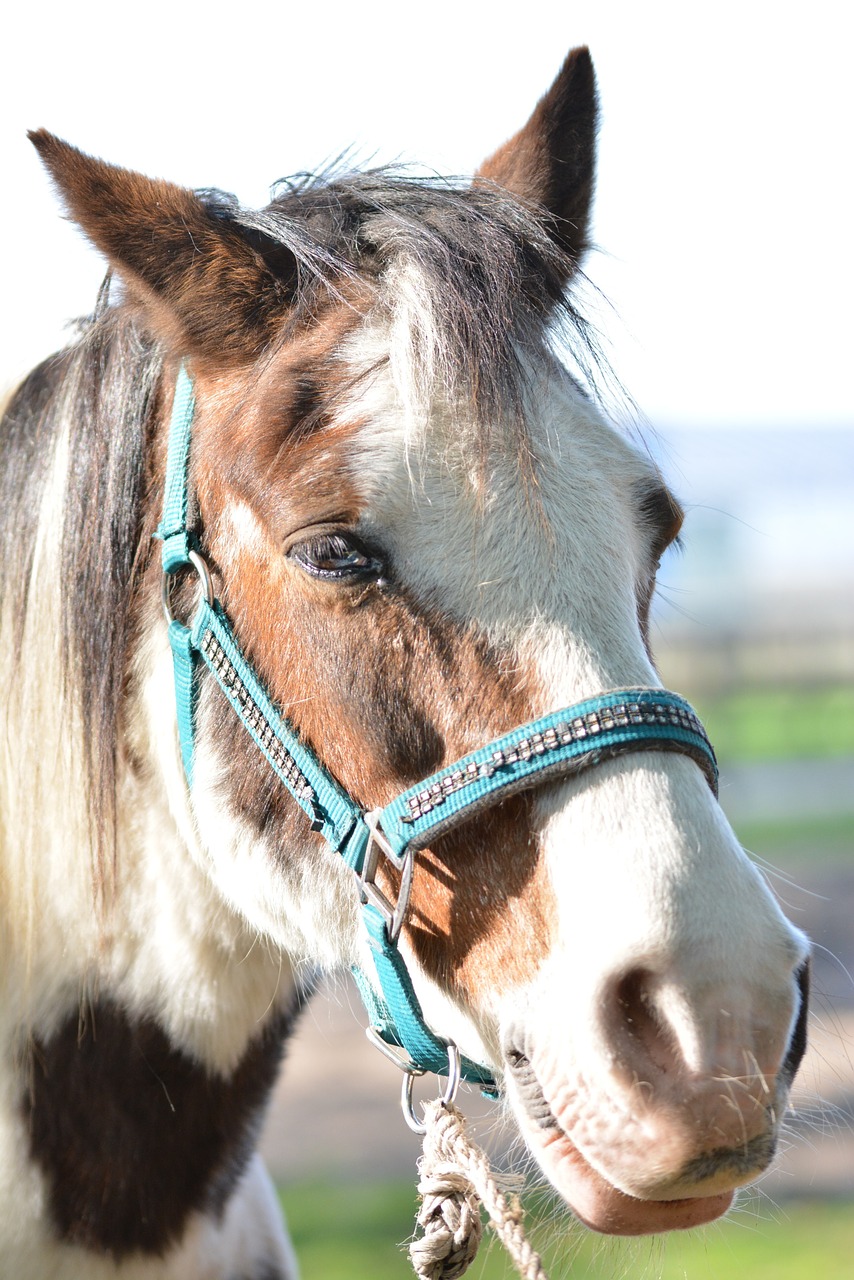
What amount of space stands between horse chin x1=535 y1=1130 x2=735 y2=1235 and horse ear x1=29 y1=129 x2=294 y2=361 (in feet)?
4.34

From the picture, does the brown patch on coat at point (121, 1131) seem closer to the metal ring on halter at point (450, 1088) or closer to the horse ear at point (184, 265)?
Answer: the metal ring on halter at point (450, 1088)

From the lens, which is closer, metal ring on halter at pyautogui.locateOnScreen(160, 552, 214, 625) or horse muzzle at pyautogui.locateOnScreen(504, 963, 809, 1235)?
horse muzzle at pyautogui.locateOnScreen(504, 963, 809, 1235)

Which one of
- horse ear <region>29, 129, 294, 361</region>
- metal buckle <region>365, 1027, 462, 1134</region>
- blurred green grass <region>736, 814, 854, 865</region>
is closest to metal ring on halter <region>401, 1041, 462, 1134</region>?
metal buckle <region>365, 1027, 462, 1134</region>

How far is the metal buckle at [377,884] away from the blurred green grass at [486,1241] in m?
2.90

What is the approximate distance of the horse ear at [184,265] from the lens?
1.77 metres

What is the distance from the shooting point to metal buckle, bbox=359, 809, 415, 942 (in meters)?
1.54

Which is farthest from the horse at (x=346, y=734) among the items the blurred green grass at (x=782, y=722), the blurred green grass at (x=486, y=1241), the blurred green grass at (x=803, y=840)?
the blurred green grass at (x=782, y=722)

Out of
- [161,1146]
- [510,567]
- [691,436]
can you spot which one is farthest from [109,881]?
[691,436]

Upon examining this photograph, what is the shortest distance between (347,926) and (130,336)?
1.15 metres

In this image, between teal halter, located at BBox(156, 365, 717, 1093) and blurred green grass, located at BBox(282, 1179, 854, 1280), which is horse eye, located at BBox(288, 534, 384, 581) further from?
blurred green grass, located at BBox(282, 1179, 854, 1280)

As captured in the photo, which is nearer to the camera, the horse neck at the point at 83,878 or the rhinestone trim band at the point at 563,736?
the rhinestone trim band at the point at 563,736

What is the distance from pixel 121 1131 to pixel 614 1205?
955 millimetres

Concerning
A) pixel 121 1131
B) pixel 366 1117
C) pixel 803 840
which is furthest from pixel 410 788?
pixel 803 840

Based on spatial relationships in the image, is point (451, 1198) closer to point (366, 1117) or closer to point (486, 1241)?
point (486, 1241)
